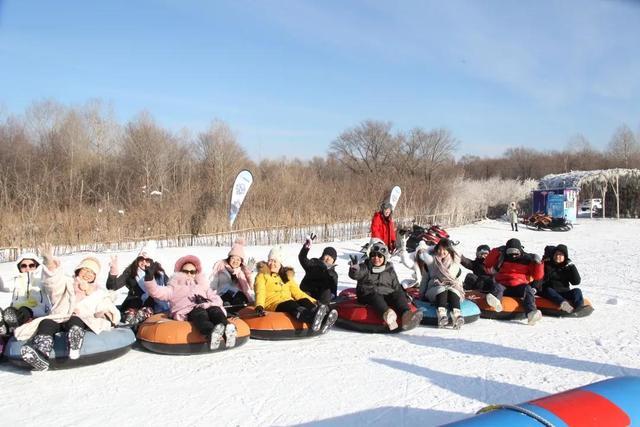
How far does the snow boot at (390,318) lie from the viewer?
22.0 ft

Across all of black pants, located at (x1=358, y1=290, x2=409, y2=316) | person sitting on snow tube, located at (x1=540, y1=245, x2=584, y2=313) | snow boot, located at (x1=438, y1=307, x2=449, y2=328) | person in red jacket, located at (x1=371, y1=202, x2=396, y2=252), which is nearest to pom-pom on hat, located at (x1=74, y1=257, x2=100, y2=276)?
black pants, located at (x1=358, y1=290, x2=409, y2=316)

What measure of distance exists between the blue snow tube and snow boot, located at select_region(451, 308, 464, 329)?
0.58 ft

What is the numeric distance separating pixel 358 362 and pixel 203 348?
5.42 feet

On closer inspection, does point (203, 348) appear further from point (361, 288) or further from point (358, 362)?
point (361, 288)

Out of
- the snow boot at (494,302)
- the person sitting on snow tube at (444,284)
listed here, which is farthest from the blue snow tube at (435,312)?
the snow boot at (494,302)

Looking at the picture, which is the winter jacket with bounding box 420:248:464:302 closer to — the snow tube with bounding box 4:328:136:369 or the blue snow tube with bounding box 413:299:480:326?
the blue snow tube with bounding box 413:299:480:326

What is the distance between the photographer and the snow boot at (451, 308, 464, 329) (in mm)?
7121

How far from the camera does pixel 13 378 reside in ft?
17.2

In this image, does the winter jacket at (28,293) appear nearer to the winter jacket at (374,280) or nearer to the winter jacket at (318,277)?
the winter jacket at (318,277)

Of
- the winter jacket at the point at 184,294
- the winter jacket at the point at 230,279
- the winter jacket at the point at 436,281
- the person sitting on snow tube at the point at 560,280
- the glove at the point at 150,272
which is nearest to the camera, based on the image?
the winter jacket at the point at 184,294

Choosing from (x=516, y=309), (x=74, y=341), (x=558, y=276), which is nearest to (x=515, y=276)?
(x=516, y=309)

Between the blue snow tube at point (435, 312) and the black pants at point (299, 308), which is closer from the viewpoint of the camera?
the black pants at point (299, 308)

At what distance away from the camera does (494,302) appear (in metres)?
7.59

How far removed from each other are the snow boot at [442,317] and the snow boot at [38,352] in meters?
4.51
